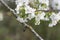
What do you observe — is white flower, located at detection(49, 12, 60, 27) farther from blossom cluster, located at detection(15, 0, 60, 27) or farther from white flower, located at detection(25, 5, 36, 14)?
white flower, located at detection(25, 5, 36, 14)

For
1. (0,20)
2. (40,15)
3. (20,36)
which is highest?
(40,15)

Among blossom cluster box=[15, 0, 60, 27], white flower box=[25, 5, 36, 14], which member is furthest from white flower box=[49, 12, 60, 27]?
white flower box=[25, 5, 36, 14]

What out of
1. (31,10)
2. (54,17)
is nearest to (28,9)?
(31,10)

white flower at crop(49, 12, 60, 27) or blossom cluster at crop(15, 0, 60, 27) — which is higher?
blossom cluster at crop(15, 0, 60, 27)

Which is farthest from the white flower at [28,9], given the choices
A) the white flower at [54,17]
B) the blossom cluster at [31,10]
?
the white flower at [54,17]

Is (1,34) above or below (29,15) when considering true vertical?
below

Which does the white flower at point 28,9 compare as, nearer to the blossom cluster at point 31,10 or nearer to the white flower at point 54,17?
the blossom cluster at point 31,10

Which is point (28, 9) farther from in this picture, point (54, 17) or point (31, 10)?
point (54, 17)

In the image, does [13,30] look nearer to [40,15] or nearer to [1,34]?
[1,34]

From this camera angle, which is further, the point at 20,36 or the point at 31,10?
the point at 20,36

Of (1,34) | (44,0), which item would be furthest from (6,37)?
(44,0)

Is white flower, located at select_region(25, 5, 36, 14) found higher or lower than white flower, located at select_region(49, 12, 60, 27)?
higher
